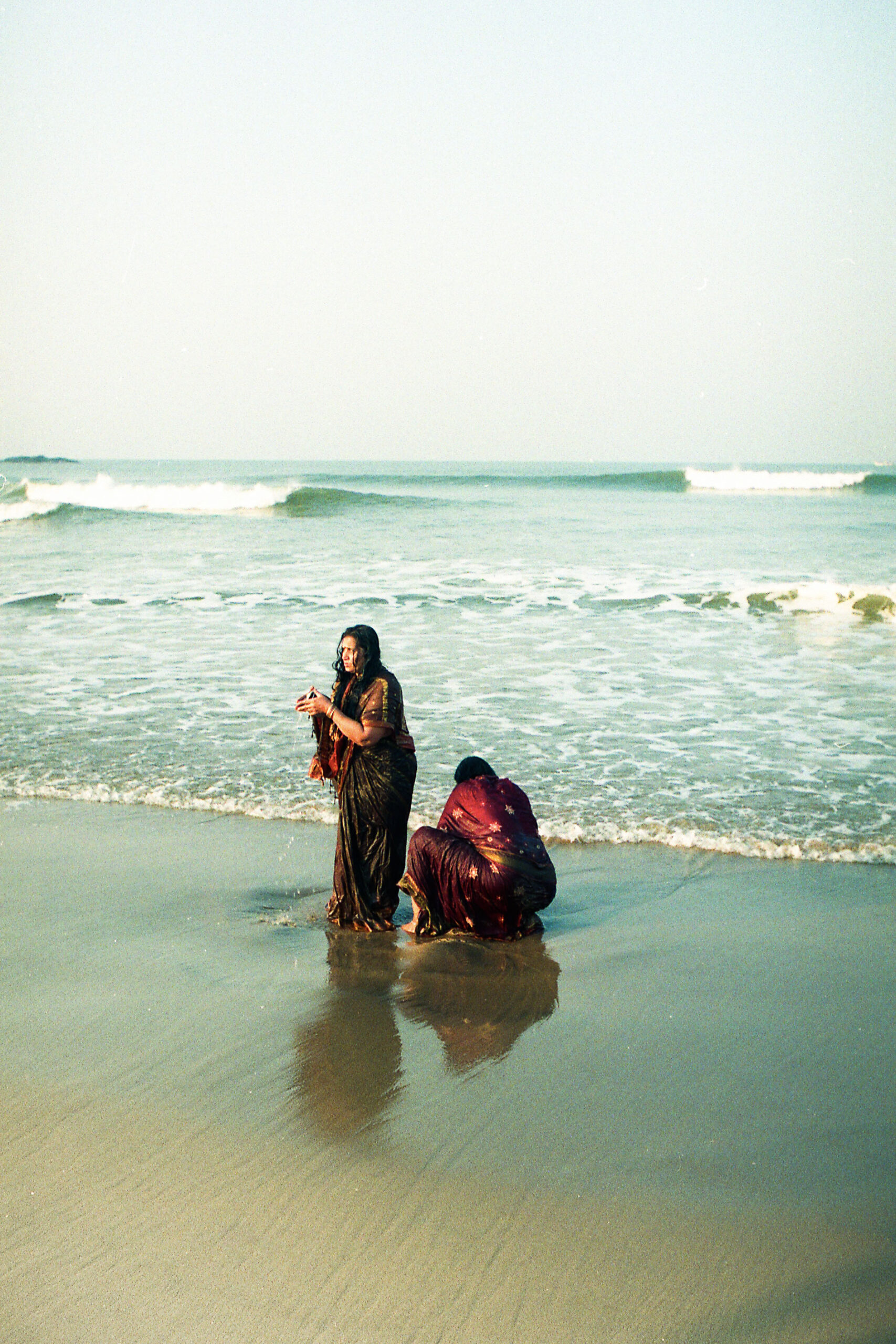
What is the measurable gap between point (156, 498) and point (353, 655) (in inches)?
1674

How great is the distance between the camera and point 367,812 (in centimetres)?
496

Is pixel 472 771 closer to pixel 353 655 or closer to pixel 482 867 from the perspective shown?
pixel 482 867

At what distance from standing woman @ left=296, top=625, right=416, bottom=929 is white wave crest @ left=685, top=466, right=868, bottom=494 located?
51933 mm

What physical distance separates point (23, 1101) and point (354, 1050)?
1026 millimetres

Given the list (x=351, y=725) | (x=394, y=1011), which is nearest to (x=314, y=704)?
(x=351, y=725)

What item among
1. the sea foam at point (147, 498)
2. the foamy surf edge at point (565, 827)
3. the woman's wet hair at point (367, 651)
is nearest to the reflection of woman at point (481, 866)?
the woman's wet hair at point (367, 651)

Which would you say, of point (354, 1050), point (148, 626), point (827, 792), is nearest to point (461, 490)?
point (148, 626)

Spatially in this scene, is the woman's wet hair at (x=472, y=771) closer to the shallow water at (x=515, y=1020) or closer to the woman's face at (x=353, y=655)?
the woman's face at (x=353, y=655)

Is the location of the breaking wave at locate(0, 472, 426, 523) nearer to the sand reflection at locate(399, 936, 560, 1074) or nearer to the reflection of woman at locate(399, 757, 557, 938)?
the reflection of woman at locate(399, 757, 557, 938)

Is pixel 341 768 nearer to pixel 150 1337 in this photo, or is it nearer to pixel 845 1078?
pixel 845 1078

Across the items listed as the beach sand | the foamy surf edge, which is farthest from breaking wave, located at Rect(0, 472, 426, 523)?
the beach sand

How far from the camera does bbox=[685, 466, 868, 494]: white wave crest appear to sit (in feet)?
184

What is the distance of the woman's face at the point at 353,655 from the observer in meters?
4.81

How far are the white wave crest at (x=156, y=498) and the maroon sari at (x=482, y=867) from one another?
34.6 meters
